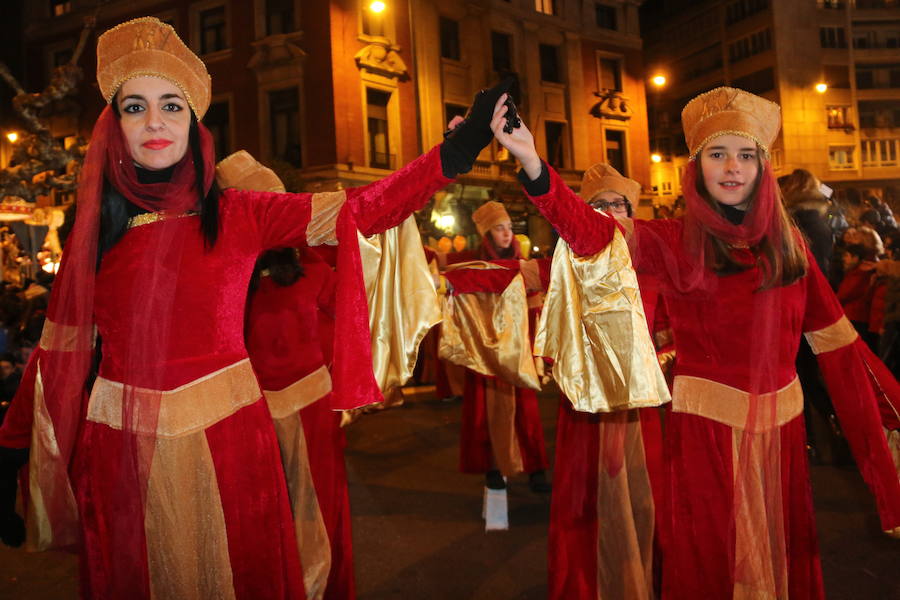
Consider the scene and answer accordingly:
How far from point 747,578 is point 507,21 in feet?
71.1

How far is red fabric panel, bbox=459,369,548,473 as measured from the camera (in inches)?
196

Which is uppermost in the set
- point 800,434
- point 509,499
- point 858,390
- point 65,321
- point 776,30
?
point 776,30

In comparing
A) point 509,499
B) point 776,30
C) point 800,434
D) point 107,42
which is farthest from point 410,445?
point 776,30

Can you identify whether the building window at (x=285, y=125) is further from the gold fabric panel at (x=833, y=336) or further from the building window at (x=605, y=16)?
the gold fabric panel at (x=833, y=336)

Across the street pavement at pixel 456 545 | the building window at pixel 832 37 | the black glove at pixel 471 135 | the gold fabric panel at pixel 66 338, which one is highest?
the building window at pixel 832 37

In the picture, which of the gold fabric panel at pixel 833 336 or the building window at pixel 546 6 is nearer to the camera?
the gold fabric panel at pixel 833 336

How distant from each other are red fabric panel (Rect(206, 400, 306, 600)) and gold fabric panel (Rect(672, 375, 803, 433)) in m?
1.49

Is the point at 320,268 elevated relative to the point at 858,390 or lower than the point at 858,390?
elevated

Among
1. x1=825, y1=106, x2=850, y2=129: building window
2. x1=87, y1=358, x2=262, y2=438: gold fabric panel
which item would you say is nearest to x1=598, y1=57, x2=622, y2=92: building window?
x1=825, y1=106, x2=850, y2=129: building window

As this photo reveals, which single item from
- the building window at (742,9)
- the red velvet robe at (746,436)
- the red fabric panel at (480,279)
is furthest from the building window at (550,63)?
the red velvet robe at (746,436)

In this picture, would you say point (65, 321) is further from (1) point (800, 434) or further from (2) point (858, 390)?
(2) point (858, 390)

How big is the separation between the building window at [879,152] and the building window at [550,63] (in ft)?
58.2

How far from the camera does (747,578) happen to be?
2.22 meters

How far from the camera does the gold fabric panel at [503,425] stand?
4.83 m
